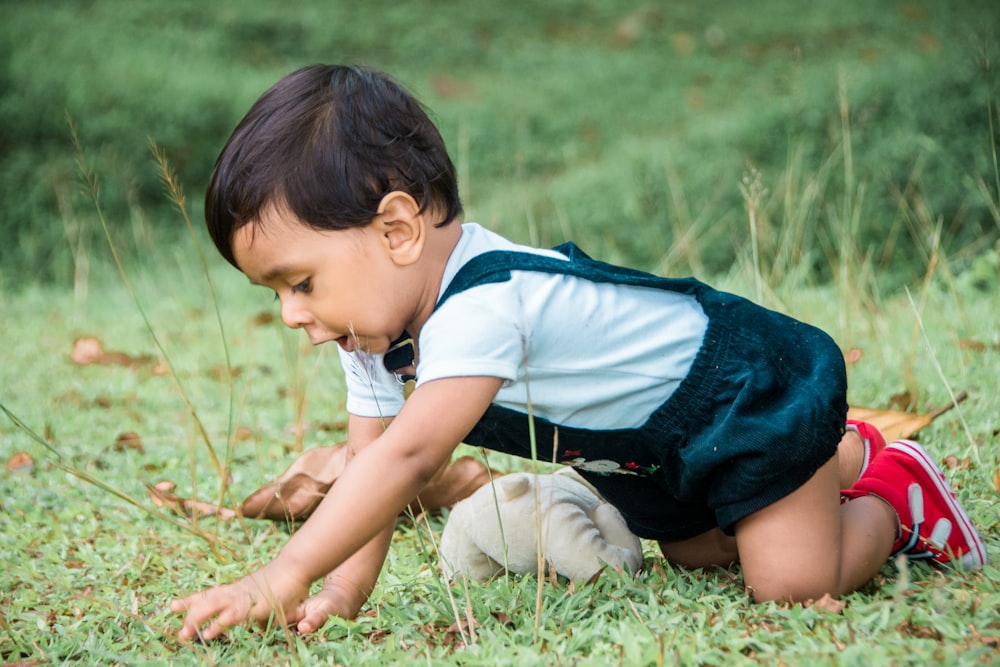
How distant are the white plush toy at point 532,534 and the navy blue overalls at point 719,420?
0.11m

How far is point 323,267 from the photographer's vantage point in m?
1.63

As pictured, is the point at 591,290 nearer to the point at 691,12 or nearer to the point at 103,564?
the point at 103,564

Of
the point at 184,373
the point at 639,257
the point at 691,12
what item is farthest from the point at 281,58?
the point at 184,373

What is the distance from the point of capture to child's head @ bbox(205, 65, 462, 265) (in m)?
1.61

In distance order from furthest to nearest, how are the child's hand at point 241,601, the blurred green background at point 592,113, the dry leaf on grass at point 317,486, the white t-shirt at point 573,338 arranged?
the blurred green background at point 592,113 → the dry leaf on grass at point 317,486 → the white t-shirt at point 573,338 → the child's hand at point 241,601

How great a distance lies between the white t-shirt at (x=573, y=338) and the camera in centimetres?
159

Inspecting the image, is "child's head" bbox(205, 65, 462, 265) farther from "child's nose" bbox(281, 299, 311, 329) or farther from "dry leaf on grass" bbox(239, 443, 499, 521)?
"dry leaf on grass" bbox(239, 443, 499, 521)

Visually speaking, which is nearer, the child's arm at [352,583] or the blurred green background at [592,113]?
the child's arm at [352,583]

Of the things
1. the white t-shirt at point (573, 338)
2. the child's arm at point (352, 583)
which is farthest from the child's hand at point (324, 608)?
the white t-shirt at point (573, 338)

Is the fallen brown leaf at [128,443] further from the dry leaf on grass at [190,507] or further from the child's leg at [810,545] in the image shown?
the child's leg at [810,545]

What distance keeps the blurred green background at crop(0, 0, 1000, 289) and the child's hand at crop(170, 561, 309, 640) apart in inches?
60.3

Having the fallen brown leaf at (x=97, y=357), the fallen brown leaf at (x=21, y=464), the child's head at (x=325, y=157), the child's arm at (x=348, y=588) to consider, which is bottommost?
the fallen brown leaf at (x=97, y=357)

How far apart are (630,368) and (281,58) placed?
8431 mm

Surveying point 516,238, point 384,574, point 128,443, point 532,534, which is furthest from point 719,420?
point 516,238
